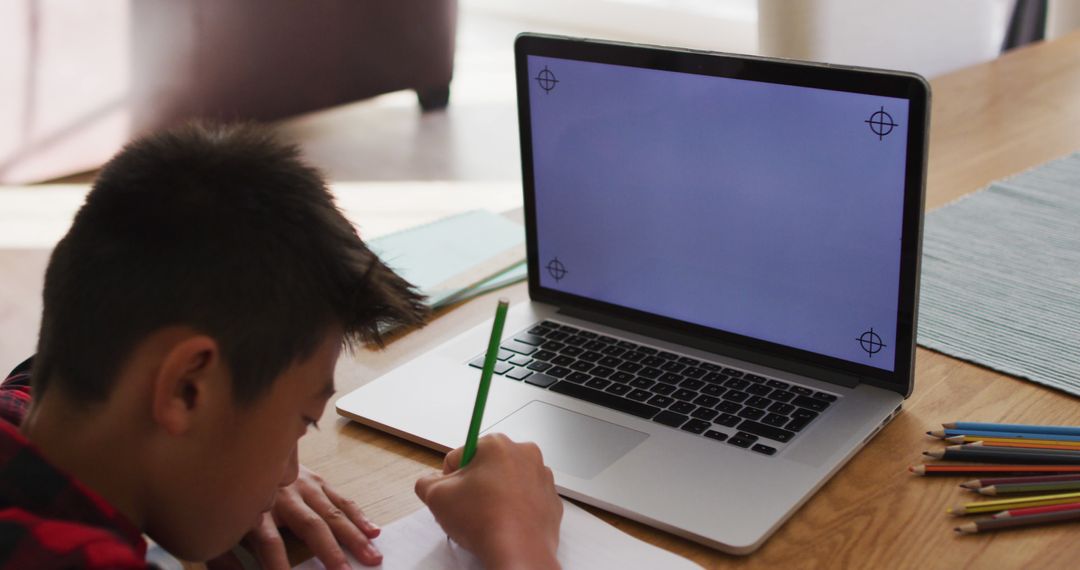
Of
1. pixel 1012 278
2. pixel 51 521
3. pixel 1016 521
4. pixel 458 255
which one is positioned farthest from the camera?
pixel 458 255

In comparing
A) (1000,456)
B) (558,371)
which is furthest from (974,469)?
(558,371)

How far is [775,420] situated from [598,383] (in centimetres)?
16

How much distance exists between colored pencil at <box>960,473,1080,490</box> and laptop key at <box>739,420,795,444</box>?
5.0 inches

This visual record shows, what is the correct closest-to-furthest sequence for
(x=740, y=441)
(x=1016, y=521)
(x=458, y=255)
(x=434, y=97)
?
Answer: (x=1016, y=521)
(x=740, y=441)
(x=458, y=255)
(x=434, y=97)

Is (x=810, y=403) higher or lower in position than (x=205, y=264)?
lower

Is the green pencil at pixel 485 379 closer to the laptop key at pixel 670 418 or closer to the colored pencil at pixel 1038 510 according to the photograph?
the laptop key at pixel 670 418

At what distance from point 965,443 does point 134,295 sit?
59cm

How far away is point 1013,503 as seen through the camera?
76 centimetres

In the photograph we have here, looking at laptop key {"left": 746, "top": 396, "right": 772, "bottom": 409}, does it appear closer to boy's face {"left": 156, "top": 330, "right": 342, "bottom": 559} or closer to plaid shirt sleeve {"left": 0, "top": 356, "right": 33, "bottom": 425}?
boy's face {"left": 156, "top": 330, "right": 342, "bottom": 559}

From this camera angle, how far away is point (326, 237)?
0.68 m

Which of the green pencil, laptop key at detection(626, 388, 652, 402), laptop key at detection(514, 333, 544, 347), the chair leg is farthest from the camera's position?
the chair leg

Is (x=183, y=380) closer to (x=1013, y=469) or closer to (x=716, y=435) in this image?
(x=716, y=435)

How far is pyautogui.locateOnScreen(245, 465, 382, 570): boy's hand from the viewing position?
761 mm

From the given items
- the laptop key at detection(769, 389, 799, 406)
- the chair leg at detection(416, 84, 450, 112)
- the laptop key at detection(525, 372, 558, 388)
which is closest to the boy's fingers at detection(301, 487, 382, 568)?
the laptop key at detection(525, 372, 558, 388)
